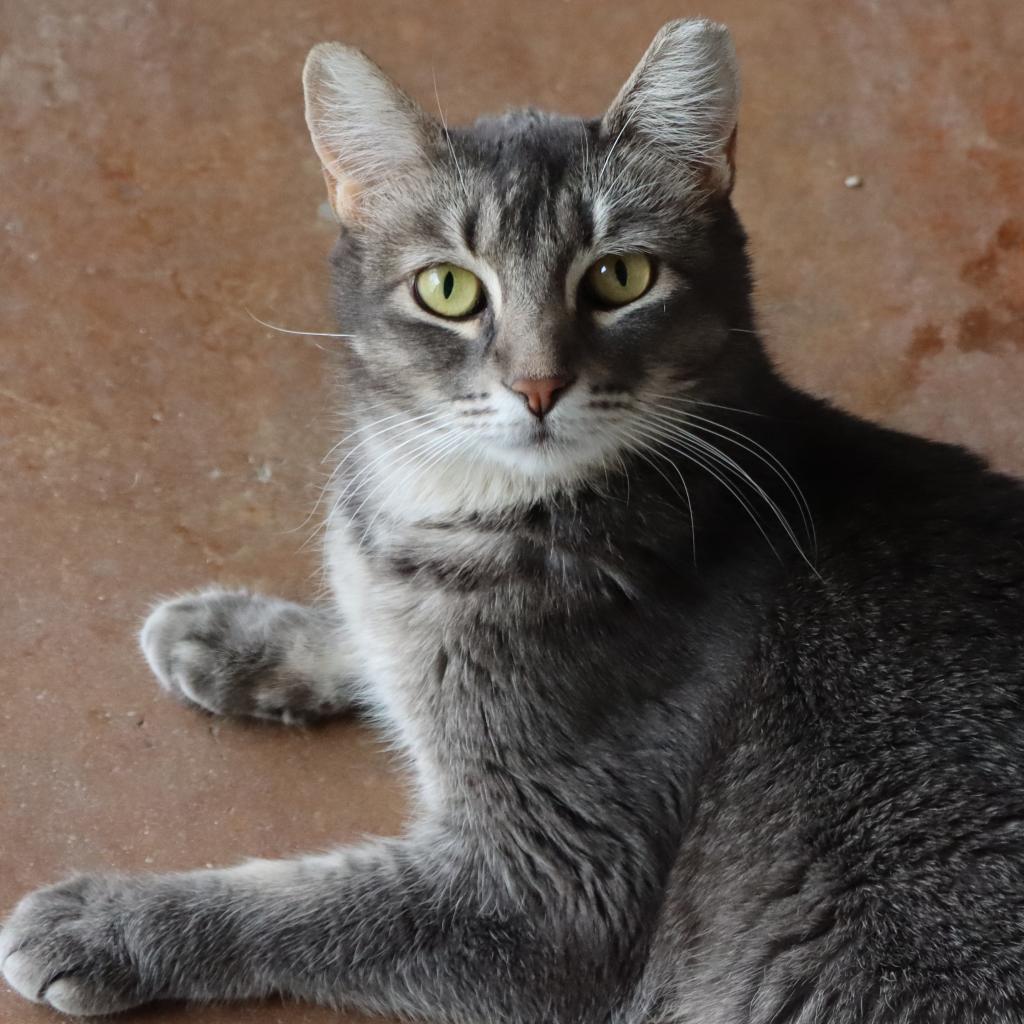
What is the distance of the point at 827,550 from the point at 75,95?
2.05 metres

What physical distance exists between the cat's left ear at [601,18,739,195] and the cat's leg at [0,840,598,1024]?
1023 mm

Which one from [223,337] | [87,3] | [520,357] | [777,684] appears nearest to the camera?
[520,357]

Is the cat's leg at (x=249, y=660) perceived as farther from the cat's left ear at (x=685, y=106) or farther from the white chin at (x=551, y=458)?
the cat's left ear at (x=685, y=106)

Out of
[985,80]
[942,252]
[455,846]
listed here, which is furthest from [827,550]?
[985,80]

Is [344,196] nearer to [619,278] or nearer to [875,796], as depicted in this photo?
[619,278]

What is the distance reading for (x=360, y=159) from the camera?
1749 millimetres

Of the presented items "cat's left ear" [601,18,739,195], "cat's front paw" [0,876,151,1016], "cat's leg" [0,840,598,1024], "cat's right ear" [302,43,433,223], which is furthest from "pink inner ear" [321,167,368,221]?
"cat's front paw" [0,876,151,1016]

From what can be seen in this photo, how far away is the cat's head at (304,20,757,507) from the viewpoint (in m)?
1.59

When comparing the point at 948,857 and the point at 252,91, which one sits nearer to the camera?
A: the point at 948,857

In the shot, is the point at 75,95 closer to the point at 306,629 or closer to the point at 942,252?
the point at 306,629

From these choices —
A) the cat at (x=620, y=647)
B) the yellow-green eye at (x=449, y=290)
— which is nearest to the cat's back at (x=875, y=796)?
the cat at (x=620, y=647)

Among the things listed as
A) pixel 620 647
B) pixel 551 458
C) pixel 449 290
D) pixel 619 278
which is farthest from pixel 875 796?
pixel 449 290

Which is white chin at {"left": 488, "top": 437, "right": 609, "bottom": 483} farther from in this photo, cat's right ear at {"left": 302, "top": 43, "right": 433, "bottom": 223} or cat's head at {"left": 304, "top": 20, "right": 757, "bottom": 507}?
cat's right ear at {"left": 302, "top": 43, "right": 433, "bottom": 223}

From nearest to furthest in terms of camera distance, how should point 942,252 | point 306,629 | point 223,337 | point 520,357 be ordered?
1. point 520,357
2. point 306,629
3. point 223,337
4. point 942,252
